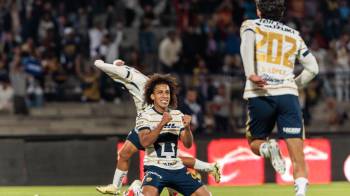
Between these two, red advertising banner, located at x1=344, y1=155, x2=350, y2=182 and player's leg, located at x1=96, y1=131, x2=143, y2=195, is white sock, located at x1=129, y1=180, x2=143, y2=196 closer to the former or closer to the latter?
player's leg, located at x1=96, y1=131, x2=143, y2=195

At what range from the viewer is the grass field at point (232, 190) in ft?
48.8

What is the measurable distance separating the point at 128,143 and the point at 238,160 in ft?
15.3

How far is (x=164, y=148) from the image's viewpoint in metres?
10.8

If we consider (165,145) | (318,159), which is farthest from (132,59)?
(165,145)

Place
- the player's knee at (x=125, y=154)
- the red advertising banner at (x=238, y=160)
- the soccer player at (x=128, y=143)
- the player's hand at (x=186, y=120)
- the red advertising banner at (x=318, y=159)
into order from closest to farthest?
the player's hand at (x=186, y=120)
the soccer player at (x=128, y=143)
the player's knee at (x=125, y=154)
the red advertising banner at (x=238, y=160)
the red advertising banner at (x=318, y=159)

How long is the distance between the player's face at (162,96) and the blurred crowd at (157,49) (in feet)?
28.6

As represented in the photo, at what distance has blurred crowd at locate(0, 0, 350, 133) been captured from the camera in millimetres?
21094

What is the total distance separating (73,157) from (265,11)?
7414mm

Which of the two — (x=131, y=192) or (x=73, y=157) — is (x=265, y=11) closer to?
(x=131, y=192)

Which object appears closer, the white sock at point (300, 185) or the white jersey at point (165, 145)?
the white sock at point (300, 185)

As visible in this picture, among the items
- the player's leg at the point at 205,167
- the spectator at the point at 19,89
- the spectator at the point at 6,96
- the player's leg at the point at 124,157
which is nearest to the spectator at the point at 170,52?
the spectator at the point at 19,89

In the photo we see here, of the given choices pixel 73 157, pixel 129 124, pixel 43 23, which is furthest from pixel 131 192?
pixel 43 23

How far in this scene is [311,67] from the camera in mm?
10305

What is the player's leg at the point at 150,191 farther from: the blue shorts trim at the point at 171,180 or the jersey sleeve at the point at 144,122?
the jersey sleeve at the point at 144,122
